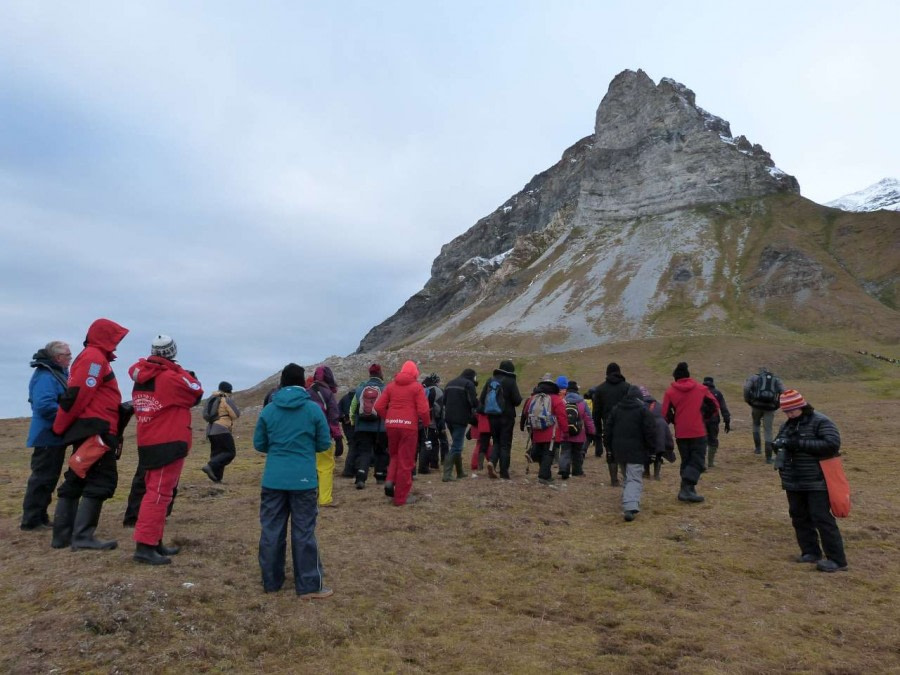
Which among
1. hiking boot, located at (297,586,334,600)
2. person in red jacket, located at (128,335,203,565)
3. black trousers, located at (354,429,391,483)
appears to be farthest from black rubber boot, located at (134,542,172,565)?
black trousers, located at (354,429,391,483)

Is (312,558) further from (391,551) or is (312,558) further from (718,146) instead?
(718,146)

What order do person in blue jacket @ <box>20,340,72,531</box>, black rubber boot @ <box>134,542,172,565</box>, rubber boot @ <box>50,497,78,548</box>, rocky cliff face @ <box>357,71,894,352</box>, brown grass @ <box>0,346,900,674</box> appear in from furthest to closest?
rocky cliff face @ <box>357,71,894,352</box>, person in blue jacket @ <box>20,340,72,531</box>, rubber boot @ <box>50,497,78,548</box>, black rubber boot @ <box>134,542,172,565</box>, brown grass @ <box>0,346,900,674</box>

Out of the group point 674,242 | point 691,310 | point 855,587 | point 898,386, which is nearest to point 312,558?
point 855,587

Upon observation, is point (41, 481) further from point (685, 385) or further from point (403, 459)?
point (685, 385)

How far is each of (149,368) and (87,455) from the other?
1.24 metres

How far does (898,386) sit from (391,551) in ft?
144

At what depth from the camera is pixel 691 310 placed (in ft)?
254

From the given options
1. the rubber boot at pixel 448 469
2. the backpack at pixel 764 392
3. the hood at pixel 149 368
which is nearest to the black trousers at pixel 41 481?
the hood at pixel 149 368

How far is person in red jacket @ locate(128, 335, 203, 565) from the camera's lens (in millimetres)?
6285

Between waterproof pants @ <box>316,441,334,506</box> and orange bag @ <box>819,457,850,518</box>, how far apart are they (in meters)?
7.32

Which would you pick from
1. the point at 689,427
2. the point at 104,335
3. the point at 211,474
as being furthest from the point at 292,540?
the point at 689,427

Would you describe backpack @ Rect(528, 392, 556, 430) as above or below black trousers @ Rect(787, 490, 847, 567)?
above

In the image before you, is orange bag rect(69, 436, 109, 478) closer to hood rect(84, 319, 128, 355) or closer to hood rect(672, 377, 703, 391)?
hood rect(84, 319, 128, 355)

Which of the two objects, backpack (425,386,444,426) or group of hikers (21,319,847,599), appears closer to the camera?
group of hikers (21,319,847,599)
